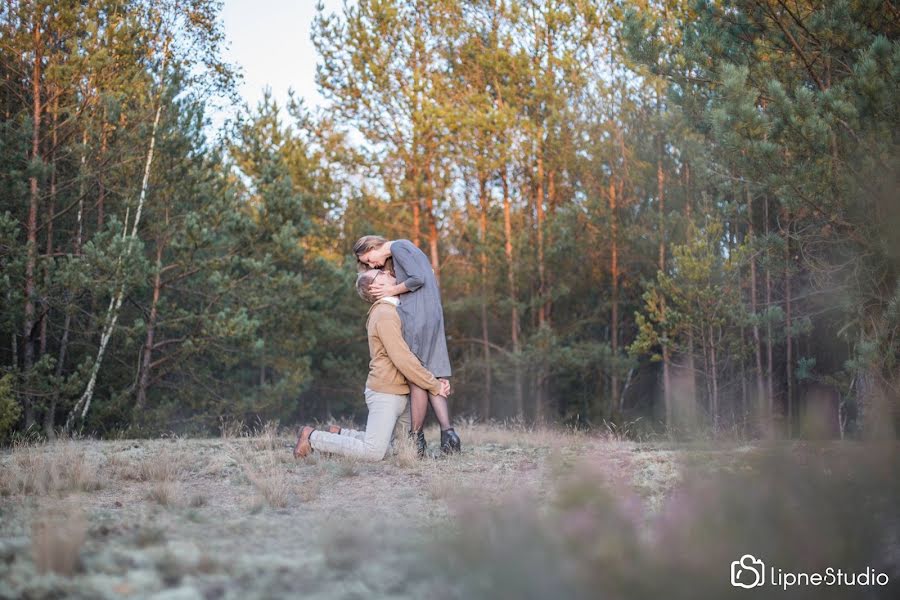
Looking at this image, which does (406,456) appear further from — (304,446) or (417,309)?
(417,309)

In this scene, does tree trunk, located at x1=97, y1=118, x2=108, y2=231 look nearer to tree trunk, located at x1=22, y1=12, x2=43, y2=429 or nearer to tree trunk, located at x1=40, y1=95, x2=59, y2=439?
tree trunk, located at x1=40, y1=95, x2=59, y2=439

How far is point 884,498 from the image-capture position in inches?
120

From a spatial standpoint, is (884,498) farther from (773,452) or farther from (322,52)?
(322,52)

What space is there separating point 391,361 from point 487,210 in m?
15.5

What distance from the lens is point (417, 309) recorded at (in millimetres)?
6277

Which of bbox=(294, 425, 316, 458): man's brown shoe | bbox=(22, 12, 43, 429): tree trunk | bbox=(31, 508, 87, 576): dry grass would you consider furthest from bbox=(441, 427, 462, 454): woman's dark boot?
bbox=(22, 12, 43, 429): tree trunk

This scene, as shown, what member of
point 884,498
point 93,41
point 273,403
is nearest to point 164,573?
point 884,498

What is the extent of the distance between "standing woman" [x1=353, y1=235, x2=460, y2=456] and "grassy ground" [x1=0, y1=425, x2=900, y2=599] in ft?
4.62

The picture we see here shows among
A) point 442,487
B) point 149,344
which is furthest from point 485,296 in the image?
point 442,487

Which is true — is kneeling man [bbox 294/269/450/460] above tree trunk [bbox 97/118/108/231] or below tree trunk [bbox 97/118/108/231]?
below

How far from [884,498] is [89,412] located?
559 inches

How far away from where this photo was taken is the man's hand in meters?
6.24

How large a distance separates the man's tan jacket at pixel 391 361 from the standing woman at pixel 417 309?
0.33 ft

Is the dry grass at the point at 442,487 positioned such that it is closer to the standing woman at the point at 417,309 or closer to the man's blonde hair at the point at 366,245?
the standing woman at the point at 417,309
